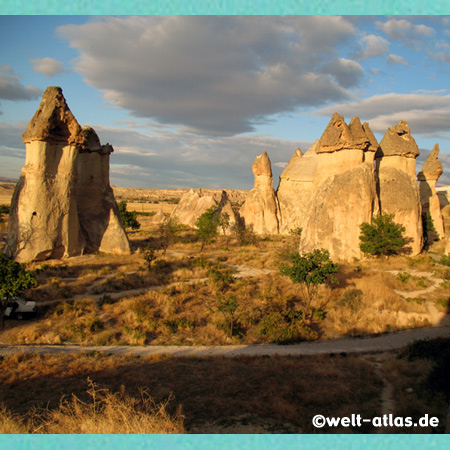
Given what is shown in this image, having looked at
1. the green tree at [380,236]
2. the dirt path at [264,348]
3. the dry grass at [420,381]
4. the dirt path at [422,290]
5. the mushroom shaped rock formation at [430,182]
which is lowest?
the dirt path at [264,348]

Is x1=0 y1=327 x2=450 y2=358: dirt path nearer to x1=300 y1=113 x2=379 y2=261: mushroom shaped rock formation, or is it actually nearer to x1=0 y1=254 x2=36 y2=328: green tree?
x1=0 y1=254 x2=36 y2=328: green tree

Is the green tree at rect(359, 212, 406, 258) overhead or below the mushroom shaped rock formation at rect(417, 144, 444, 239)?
below

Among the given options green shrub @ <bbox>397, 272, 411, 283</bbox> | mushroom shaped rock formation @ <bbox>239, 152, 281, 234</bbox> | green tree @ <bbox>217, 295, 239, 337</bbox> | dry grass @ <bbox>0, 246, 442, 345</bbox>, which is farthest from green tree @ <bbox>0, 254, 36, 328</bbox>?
mushroom shaped rock formation @ <bbox>239, 152, 281, 234</bbox>

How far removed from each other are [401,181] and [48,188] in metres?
19.4

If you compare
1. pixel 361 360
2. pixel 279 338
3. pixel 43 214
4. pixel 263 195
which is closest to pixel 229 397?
pixel 361 360

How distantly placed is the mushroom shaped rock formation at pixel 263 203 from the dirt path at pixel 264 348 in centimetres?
2459

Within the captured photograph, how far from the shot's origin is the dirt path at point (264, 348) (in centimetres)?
930

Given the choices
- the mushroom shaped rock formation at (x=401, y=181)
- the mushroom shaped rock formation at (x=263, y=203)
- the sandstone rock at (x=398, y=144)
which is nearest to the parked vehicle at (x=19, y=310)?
the mushroom shaped rock formation at (x=401, y=181)

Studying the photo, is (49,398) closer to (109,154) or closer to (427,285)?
(427,285)

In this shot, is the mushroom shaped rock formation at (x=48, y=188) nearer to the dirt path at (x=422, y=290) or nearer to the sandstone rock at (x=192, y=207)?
the dirt path at (x=422, y=290)

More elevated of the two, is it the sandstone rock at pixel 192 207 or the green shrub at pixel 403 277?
the sandstone rock at pixel 192 207

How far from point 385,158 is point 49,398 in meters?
22.1

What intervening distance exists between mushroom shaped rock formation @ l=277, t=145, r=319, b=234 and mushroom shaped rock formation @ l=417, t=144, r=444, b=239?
30.6 feet

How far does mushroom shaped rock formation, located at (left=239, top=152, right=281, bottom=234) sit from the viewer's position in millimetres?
35688
